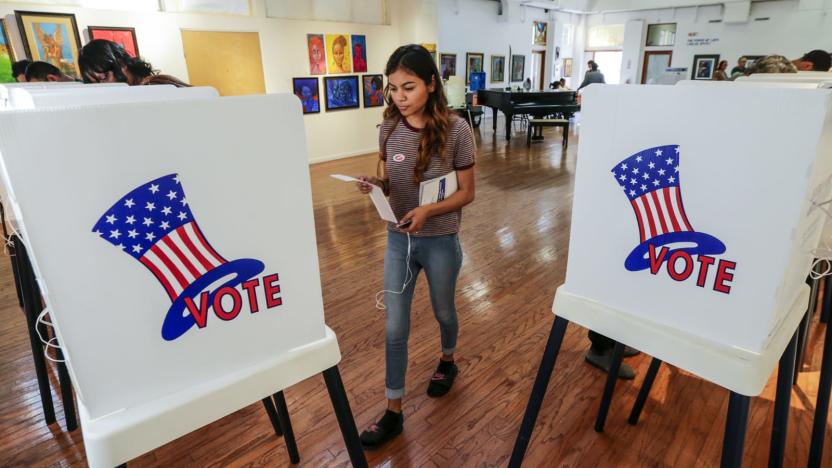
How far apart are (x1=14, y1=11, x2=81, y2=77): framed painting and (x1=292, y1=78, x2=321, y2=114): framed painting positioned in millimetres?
2812

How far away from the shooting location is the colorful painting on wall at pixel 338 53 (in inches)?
302

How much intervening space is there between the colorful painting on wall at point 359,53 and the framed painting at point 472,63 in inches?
174

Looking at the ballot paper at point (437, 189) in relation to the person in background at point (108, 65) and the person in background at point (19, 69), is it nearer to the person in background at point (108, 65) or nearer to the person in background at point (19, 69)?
the person in background at point (108, 65)

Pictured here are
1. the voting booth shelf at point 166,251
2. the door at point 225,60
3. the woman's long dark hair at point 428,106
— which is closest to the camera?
the voting booth shelf at point 166,251

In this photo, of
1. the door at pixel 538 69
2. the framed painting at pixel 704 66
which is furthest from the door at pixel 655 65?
the door at pixel 538 69

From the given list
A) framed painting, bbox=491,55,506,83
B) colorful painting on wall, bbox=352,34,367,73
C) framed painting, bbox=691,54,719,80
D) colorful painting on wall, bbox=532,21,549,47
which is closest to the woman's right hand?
colorful painting on wall, bbox=352,34,367,73

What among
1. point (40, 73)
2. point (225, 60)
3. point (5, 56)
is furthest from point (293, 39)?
point (40, 73)

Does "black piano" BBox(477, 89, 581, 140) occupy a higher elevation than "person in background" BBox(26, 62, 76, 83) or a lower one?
lower

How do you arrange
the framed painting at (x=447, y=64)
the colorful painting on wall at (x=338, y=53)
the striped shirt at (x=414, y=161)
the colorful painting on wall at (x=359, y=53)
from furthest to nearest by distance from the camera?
the framed painting at (x=447, y=64)
the colorful painting on wall at (x=359, y=53)
the colorful painting on wall at (x=338, y=53)
the striped shirt at (x=414, y=161)

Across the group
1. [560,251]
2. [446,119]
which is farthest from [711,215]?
[560,251]

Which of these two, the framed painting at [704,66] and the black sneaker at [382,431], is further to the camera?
the framed painting at [704,66]

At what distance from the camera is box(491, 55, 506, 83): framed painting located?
509 inches

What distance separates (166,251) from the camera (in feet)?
2.53

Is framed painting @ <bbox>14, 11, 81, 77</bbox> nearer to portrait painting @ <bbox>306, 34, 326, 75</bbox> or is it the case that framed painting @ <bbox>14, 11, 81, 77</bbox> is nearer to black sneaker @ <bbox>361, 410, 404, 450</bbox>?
portrait painting @ <bbox>306, 34, 326, 75</bbox>
